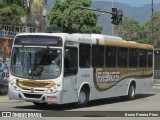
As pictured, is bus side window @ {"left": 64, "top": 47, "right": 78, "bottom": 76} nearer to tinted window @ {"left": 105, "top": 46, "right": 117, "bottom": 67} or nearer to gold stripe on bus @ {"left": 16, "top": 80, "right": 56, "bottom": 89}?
gold stripe on bus @ {"left": 16, "top": 80, "right": 56, "bottom": 89}

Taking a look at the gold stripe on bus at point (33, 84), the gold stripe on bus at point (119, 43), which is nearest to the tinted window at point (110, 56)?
the gold stripe on bus at point (119, 43)

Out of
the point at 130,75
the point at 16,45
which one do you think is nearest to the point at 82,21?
the point at 130,75

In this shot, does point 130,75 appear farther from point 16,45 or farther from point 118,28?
point 118,28

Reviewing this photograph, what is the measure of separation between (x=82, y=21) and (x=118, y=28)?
24609 mm

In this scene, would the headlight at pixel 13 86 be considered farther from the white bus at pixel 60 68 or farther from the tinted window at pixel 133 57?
the tinted window at pixel 133 57

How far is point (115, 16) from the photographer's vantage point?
130 feet

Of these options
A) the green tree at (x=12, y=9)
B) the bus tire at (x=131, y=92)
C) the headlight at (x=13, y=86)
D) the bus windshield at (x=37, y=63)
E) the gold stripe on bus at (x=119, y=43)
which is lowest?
the bus tire at (x=131, y=92)

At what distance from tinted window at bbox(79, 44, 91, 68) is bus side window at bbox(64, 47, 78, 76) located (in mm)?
452

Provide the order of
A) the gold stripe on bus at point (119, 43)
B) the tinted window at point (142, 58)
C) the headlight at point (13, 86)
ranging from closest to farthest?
1. the headlight at point (13, 86)
2. the gold stripe on bus at point (119, 43)
3. the tinted window at point (142, 58)

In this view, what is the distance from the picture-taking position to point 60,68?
18.4 meters

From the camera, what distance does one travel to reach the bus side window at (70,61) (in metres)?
18.8

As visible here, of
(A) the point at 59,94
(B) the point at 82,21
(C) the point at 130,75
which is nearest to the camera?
(A) the point at 59,94

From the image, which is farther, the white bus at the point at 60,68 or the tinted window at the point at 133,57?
the tinted window at the point at 133,57

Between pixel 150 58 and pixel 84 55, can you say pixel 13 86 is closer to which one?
pixel 84 55
